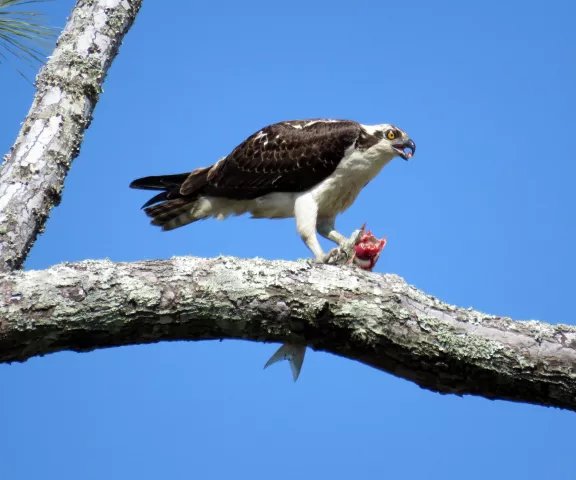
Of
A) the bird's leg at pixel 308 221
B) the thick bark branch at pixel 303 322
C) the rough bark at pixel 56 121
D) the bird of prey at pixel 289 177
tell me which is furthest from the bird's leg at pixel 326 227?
the thick bark branch at pixel 303 322

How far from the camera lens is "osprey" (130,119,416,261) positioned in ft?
22.7

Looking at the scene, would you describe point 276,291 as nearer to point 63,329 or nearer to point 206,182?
point 63,329

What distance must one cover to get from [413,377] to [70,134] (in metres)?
2.68

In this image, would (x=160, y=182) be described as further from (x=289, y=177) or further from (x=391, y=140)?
(x=391, y=140)

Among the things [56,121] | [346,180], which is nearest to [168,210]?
[346,180]

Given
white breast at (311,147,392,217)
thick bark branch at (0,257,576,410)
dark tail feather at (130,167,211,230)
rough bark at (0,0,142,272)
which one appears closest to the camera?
thick bark branch at (0,257,576,410)

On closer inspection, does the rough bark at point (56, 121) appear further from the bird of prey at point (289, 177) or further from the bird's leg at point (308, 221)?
the bird's leg at point (308, 221)

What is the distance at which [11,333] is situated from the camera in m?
3.45

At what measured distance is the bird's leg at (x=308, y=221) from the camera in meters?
6.52

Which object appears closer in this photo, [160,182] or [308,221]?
[308,221]

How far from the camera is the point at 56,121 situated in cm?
499

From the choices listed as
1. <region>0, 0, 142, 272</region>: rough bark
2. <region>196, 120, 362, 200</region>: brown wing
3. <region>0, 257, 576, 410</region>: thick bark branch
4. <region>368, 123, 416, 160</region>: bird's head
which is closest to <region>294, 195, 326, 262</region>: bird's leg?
<region>196, 120, 362, 200</region>: brown wing

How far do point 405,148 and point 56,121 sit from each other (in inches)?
132

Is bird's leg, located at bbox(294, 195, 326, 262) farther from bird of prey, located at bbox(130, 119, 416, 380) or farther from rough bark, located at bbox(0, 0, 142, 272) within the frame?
rough bark, located at bbox(0, 0, 142, 272)
